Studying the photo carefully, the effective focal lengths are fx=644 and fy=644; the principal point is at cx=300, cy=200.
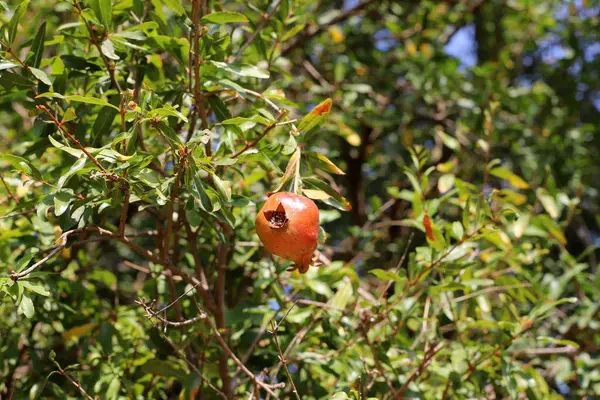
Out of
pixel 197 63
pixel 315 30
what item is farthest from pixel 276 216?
pixel 315 30

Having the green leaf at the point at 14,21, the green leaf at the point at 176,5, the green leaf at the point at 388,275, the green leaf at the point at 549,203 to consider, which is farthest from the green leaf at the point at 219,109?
the green leaf at the point at 549,203

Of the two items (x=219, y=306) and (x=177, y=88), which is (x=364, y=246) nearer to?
(x=219, y=306)

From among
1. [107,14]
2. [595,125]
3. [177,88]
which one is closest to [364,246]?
[177,88]

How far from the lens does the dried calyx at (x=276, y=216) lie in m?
1.31

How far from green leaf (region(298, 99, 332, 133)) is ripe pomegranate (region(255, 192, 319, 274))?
0.25 meters

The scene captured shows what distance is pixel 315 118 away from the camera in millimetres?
1532

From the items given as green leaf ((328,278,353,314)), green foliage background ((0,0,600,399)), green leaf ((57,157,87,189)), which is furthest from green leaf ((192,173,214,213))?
green leaf ((328,278,353,314))

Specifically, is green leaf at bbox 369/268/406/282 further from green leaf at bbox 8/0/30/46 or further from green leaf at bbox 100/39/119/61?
green leaf at bbox 8/0/30/46

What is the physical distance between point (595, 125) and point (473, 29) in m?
1.33

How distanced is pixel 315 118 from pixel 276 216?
324mm

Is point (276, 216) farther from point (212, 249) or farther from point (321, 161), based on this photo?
point (212, 249)

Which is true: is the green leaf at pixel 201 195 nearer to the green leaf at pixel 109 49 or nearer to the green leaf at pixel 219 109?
the green leaf at pixel 219 109

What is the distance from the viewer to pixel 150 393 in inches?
76.0

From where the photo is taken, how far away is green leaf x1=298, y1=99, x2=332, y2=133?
1.53 metres
